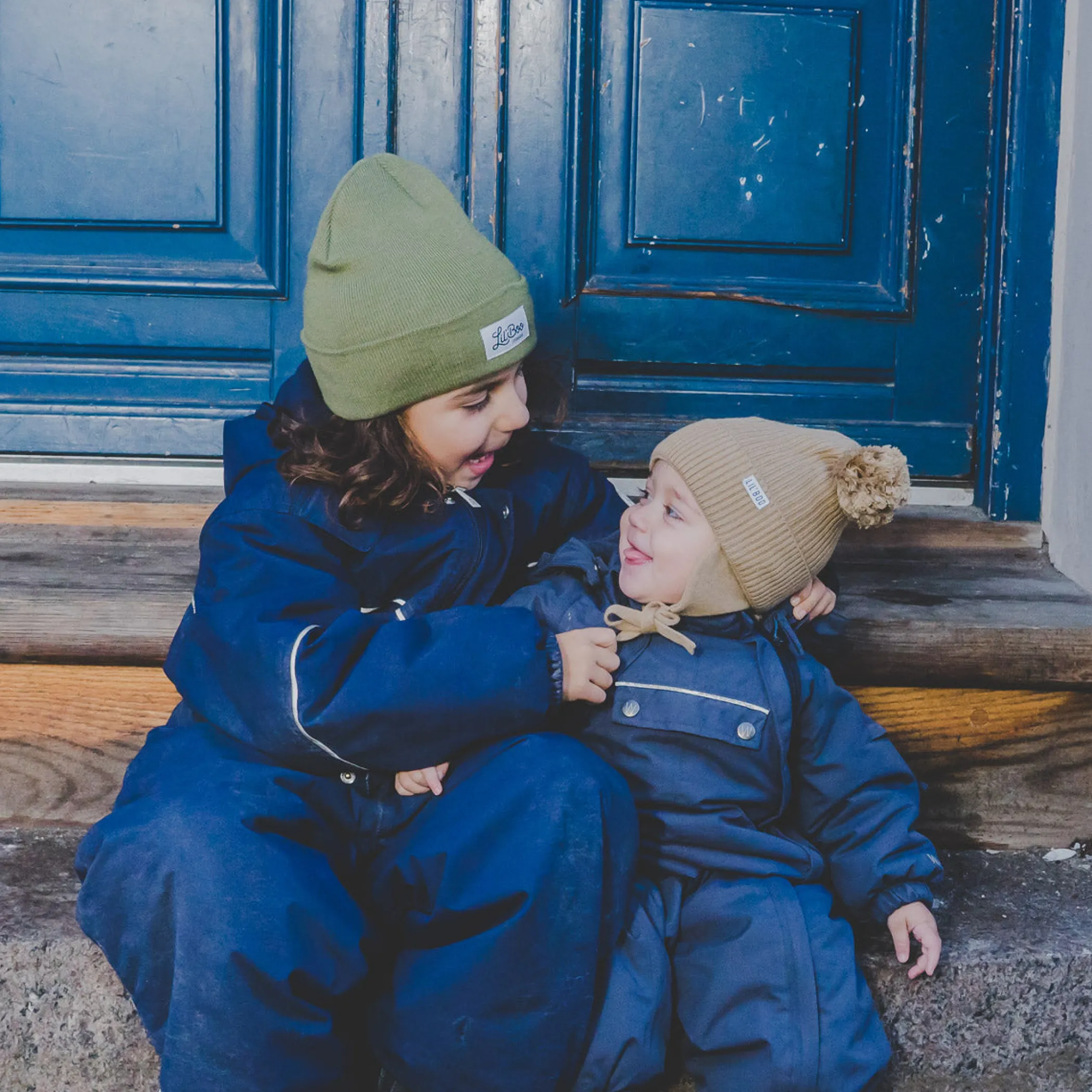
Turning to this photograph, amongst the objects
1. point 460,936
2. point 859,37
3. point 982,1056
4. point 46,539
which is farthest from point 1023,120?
point 46,539

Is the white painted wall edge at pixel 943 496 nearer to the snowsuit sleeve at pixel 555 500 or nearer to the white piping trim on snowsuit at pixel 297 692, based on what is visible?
the snowsuit sleeve at pixel 555 500

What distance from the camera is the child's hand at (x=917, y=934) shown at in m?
1.44

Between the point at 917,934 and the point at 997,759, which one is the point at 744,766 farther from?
the point at 997,759

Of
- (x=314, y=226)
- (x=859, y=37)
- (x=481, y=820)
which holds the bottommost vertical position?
(x=481, y=820)

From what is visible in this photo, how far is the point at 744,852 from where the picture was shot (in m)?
1.45

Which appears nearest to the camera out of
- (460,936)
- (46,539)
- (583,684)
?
(460,936)

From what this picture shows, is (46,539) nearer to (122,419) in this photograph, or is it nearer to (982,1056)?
(122,419)

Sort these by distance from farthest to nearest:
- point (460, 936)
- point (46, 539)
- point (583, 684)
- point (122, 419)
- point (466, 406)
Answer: point (122, 419)
point (46, 539)
point (466, 406)
point (583, 684)
point (460, 936)

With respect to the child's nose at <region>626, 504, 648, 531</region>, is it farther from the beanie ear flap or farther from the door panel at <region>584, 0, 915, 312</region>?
the door panel at <region>584, 0, 915, 312</region>

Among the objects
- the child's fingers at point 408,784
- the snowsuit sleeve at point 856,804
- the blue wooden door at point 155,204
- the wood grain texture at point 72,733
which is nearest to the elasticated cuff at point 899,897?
the snowsuit sleeve at point 856,804

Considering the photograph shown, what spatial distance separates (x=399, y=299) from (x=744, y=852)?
80cm

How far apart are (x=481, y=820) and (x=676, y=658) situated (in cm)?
33

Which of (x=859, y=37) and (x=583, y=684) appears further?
(x=859, y=37)

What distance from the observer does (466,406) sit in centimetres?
158
